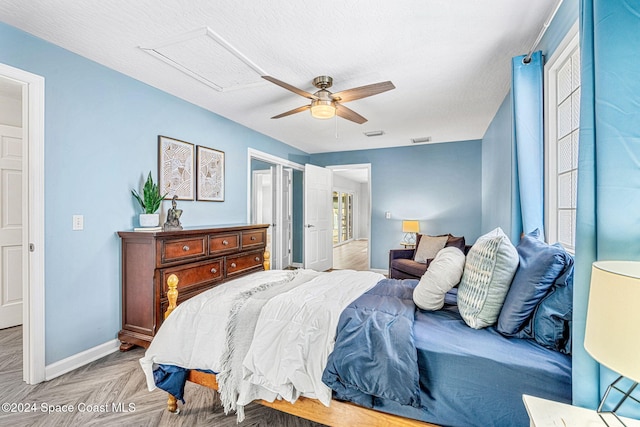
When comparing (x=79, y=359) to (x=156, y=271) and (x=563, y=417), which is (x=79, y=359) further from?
(x=563, y=417)

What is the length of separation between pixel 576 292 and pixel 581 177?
0.40 meters

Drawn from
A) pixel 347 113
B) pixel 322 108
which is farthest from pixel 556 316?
pixel 347 113

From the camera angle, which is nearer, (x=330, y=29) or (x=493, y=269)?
(x=493, y=269)

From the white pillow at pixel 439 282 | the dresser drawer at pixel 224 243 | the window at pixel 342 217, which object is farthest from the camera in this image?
the window at pixel 342 217

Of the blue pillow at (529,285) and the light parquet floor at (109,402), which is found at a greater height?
the blue pillow at (529,285)

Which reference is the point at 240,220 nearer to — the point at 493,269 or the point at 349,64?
the point at 349,64

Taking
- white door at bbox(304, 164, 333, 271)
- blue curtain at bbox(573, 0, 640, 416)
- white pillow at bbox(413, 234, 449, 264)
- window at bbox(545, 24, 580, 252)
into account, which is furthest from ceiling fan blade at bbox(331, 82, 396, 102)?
white door at bbox(304, 164, 333, 271)

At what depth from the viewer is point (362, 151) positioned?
5.70m

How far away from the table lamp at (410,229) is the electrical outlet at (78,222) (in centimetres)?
434

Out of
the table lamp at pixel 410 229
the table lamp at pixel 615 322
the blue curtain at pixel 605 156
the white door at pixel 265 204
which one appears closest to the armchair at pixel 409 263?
the table lamp at pixel 410 229

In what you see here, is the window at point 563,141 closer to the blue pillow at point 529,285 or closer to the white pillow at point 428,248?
the blue pillow at point 529,285

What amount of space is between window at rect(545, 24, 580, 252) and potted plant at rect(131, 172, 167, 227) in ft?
10.4

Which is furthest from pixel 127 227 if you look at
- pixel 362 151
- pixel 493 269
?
pixel 362 151

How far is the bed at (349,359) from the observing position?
115cm
